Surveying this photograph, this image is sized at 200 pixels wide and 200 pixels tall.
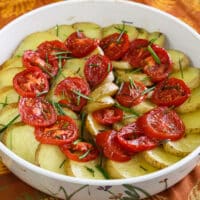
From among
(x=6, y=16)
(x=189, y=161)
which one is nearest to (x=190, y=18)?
(x=6, y=16)

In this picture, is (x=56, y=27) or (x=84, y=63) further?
(x=56, y=27)

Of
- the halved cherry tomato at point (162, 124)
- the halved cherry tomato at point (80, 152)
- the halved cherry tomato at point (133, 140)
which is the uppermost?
the halved cherry tomato at point (162, 124)

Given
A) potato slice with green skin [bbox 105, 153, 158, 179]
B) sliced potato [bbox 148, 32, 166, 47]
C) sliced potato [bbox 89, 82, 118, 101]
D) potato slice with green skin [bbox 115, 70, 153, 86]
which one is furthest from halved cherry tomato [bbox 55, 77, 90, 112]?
sliced potato [bbox 148, 32, 166, 47]

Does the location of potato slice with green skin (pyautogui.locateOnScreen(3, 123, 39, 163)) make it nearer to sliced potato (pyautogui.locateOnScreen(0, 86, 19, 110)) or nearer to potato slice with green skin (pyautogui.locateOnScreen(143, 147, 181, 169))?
sliced potato (pyautogui.locateOnScreen(0, 86, 19, 110))

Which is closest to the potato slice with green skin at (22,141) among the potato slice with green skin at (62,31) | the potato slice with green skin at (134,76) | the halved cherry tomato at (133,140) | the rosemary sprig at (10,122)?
the rosemary sprig at (10,122)

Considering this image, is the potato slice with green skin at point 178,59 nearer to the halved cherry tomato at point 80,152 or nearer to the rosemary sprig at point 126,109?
the rosemary sprig at point 126,109

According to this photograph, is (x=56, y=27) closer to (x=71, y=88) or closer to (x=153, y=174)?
(x=71, y=88)
